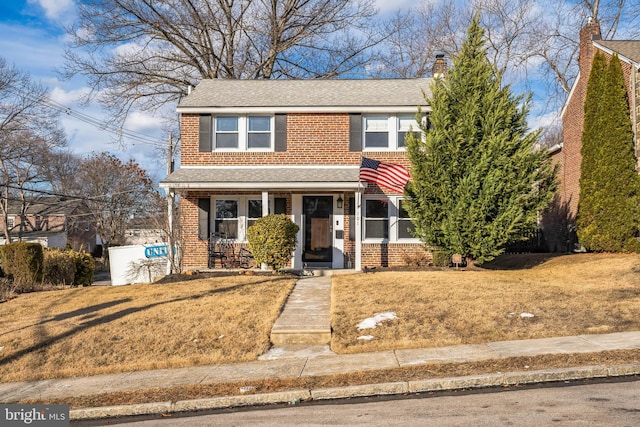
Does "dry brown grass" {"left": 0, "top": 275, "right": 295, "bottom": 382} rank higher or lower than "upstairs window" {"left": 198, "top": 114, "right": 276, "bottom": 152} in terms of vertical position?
lower

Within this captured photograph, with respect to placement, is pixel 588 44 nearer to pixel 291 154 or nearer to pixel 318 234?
pixel 291 154

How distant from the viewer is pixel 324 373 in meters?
8.11

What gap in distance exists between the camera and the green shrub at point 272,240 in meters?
15.9

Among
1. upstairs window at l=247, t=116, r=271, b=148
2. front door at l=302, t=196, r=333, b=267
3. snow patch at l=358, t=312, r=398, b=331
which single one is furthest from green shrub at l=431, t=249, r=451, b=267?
upstairs window at l=247, t=116, r=271, b=148

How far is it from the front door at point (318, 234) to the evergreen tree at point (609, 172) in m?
7.98

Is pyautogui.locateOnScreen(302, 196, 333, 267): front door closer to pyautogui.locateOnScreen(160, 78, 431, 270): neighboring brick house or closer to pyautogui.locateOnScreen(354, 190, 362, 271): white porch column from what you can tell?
pyautogui.locateOnScreen(160, 78, 431, 270): neighboring brick house

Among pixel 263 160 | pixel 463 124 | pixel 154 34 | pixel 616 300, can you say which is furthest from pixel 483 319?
pixel 154 34

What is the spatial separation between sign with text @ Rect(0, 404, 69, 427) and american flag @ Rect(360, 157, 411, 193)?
34.9ft

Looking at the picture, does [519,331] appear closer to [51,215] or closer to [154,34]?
[154,34]

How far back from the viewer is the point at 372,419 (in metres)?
6.20

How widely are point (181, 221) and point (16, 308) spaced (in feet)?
19.1

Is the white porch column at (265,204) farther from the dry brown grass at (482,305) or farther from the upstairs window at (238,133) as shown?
the dry brown grass at (482,305)

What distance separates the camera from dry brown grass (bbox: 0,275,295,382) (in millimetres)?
9398

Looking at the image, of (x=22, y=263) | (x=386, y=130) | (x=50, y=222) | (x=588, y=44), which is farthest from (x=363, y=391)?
(x=50, y=222)
